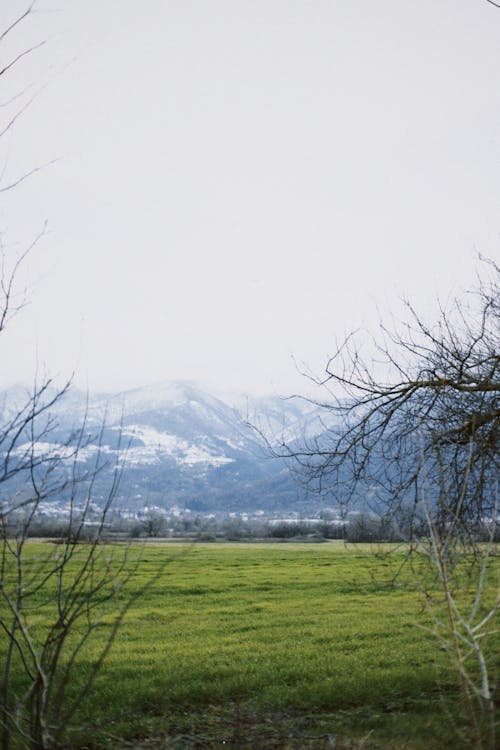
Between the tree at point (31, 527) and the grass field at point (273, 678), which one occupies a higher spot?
the tree at point (31, 527)

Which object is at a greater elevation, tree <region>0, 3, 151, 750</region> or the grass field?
tree <region>0, 3, 151, 750</region>

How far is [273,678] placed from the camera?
39.6ft

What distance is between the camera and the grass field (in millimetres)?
8750

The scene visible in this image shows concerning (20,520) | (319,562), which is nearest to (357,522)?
(20,520)

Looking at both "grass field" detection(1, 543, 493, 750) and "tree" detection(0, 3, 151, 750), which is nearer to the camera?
"tree" detection(0, 3, 151, 750)

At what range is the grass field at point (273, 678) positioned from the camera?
875cm

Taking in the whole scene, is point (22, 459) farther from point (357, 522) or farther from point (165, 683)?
point (165, 683)

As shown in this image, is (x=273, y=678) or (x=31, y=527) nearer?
(x=31, y=527)

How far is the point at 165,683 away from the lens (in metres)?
11.3

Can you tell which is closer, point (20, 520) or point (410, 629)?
point (20, 520)

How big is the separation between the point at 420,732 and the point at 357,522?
2743mm

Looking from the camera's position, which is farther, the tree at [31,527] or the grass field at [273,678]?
the grass field at [273,678]

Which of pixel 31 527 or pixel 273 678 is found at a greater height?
pixel 31 527

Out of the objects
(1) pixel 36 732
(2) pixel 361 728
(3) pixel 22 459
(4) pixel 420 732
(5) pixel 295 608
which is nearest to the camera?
(1) pixel 36 732
